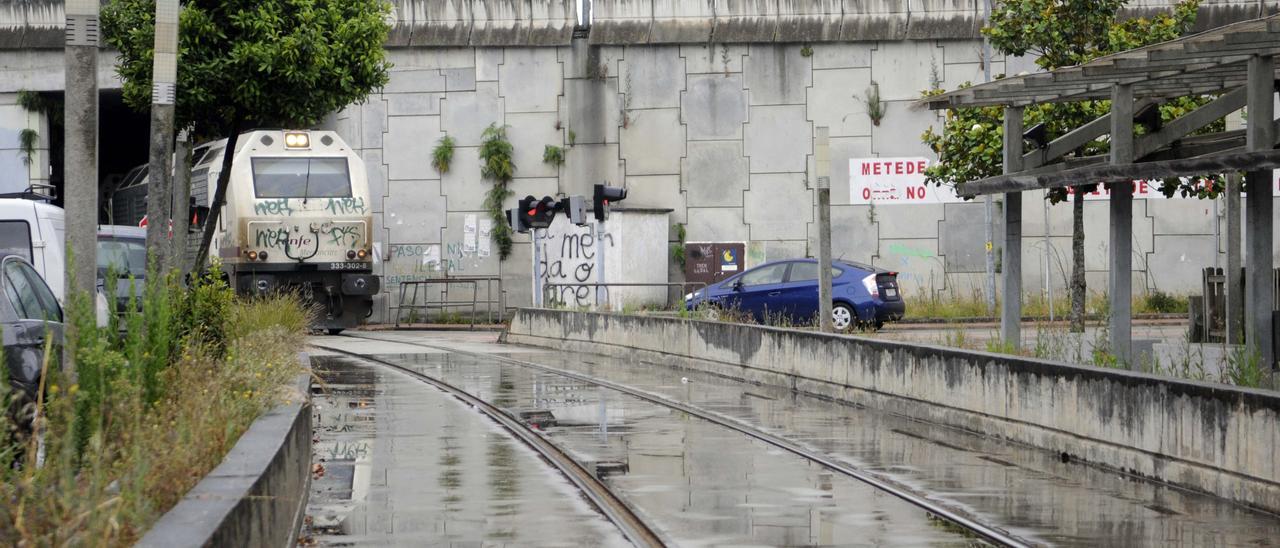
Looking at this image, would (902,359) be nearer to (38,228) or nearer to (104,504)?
(38,228)

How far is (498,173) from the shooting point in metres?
35.7

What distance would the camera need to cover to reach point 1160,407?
10.8 m

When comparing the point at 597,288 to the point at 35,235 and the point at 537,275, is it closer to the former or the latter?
the point at 537,275

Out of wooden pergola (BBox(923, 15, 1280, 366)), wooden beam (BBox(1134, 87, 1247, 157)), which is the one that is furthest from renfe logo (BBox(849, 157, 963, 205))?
wooden beam (BBox(1134, 87, 1247, 157))

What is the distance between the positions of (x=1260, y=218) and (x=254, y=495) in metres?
10.7

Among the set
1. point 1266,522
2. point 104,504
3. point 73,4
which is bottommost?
point 1266,522

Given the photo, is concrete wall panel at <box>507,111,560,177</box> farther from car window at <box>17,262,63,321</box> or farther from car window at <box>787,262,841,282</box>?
car window at <box>17,262,63,321</box>

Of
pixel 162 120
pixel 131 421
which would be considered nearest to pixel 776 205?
pixel 162 120

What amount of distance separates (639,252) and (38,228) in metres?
19.3

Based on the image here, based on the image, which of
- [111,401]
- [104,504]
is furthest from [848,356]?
[104,504]

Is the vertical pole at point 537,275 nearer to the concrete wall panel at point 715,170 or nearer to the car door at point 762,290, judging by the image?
the car door at point 762,290

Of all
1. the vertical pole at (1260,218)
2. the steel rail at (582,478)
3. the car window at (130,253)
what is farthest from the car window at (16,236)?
the vertical pole at (1260,218)

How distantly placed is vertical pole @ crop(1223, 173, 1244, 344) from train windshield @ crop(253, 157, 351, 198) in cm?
1667

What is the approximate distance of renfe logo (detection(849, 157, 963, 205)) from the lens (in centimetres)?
3544
